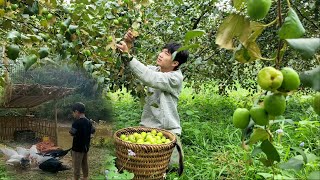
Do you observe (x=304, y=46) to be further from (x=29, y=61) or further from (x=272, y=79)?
(x=29, y=61)

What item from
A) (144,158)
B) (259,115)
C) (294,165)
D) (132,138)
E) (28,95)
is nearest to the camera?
→ (259,115)

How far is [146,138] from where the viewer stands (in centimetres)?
234

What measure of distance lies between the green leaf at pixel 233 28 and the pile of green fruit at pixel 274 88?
4.6 inches

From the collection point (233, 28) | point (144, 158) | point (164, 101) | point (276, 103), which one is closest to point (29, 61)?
point (233, 28)

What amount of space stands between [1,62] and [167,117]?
125 cm

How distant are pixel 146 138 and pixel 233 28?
1589mm

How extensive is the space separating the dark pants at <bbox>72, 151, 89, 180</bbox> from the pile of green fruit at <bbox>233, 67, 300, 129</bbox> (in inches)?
41.9

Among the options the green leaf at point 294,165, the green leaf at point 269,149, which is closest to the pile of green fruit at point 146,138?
the green leaf at point 294,165

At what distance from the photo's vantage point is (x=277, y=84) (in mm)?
688

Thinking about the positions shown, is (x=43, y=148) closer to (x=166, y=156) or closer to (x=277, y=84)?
(x=166, y=156)

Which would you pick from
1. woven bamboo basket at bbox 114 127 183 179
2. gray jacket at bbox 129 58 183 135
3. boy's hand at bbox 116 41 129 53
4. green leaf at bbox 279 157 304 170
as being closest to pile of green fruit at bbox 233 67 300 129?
green leaf at bbox 279 157 304 170

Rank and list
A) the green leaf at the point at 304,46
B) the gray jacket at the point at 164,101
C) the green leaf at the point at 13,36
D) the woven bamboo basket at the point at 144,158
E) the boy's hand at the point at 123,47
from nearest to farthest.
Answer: the green leaf at the point at 304,46, the green leaf at the point at 13,36, the boy's hand at the point at 123,47, the woven bamboo basket at the point at 144,158, the gray jacket at the point at 164,101

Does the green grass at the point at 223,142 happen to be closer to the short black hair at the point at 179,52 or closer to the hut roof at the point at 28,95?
the hut roof at the point at 28,95

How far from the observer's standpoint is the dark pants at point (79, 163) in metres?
1.68
